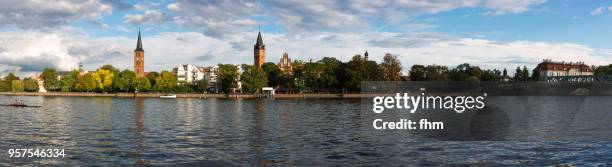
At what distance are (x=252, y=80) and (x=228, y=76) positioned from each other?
8.75 metres

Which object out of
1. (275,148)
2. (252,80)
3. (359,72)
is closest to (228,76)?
(252,80)

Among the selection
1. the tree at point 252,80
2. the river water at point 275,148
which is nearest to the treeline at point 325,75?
the tree at point 252,80

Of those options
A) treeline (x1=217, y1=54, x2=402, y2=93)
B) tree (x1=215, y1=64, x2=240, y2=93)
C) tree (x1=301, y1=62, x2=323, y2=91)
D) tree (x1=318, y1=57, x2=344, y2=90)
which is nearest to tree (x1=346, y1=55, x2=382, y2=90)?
treeline (x1=217, y1=54, x2=402, y2=93)

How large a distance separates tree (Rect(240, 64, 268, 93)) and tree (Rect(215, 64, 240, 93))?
110 inches

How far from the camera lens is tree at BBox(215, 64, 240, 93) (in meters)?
190

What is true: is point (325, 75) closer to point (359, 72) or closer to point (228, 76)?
point (359, 72)

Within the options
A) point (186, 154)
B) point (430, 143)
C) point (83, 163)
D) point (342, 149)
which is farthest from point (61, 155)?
point (430, 143)

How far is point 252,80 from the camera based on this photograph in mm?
188125

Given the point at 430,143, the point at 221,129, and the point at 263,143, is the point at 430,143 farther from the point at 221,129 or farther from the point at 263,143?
the point at 221,129

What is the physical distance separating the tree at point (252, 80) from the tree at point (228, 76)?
9.13 feet

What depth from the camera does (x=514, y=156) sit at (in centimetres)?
3116

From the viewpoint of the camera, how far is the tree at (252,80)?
188 meters

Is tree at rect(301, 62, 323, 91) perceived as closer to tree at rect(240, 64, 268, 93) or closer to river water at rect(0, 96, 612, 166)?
tree at rect(240, 64, 268, 93)

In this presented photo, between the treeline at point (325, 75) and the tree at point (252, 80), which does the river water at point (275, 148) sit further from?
the tree at point (252, 80)
